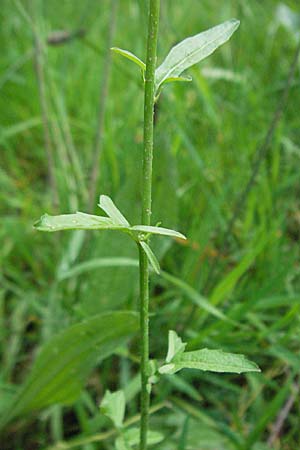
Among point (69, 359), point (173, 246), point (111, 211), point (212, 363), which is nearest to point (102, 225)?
point (111, 211)

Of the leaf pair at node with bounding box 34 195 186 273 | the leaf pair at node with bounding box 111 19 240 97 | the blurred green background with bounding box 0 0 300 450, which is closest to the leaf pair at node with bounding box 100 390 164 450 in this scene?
the blurred green background with bounding box 0 0 300 450

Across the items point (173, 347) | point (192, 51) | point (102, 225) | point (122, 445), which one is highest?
point (192, 51)

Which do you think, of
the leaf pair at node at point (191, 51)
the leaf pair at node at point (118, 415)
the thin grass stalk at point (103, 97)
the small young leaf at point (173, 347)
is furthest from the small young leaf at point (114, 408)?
the thin grass stalk at point (103, 97)

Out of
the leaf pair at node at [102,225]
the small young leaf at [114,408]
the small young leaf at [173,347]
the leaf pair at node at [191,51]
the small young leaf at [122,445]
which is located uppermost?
the leaf pair at node at [191,51]

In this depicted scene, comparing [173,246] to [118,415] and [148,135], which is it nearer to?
[118,415]

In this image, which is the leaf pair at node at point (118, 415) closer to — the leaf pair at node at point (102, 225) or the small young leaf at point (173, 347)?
the small young leaf at point (173, 347)

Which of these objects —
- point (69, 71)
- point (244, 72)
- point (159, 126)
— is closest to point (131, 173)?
point (159, 126)

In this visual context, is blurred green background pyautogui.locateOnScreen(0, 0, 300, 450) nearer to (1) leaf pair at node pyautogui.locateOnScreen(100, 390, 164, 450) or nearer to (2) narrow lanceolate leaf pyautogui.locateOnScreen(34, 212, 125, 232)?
(1) leaf pair at node pyautogui.locateOnScreen(100, 390, 164, 450)
